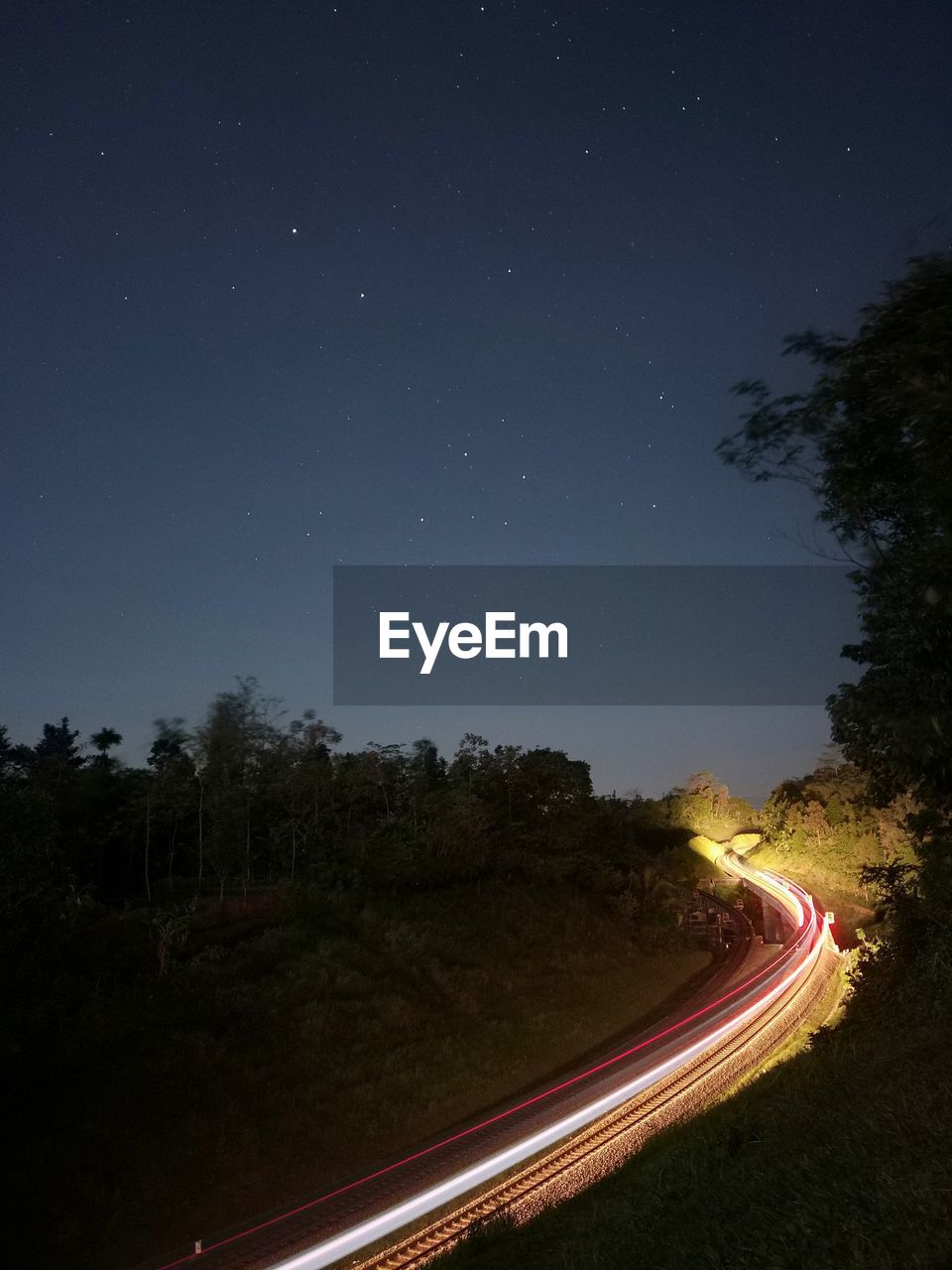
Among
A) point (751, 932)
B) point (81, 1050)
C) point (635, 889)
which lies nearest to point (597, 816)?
point (635, 889)

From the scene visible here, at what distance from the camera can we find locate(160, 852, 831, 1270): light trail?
1683 cm

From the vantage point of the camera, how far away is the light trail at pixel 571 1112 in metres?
16.8

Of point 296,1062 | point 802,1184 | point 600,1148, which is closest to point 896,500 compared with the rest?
point 802,1184

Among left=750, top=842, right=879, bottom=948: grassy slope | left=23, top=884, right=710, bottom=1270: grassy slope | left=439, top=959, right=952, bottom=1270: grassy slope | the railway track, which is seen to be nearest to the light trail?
the railway track

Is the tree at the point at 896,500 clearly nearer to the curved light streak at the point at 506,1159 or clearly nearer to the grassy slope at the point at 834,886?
the curved light streak at the point at 506,1159

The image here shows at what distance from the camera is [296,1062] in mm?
25422

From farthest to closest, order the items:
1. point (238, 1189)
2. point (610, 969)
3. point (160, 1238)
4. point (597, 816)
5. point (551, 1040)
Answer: point (597, 816) → point (610, 969) → point (551, 1040) → point (238, 1189) → point (160, 1238)

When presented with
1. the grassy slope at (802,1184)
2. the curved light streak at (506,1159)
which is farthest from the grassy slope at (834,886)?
the grassy slope at (802,1184)

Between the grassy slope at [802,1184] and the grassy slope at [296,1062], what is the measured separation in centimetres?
722

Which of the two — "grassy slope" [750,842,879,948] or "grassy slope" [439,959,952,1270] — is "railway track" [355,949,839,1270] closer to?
"grassy slope" [439,959,952,1270]

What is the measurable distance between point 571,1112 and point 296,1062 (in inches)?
320

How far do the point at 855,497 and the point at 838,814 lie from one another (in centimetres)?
6132

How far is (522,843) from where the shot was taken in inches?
1984

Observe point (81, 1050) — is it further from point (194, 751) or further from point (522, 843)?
point (522, 843)
